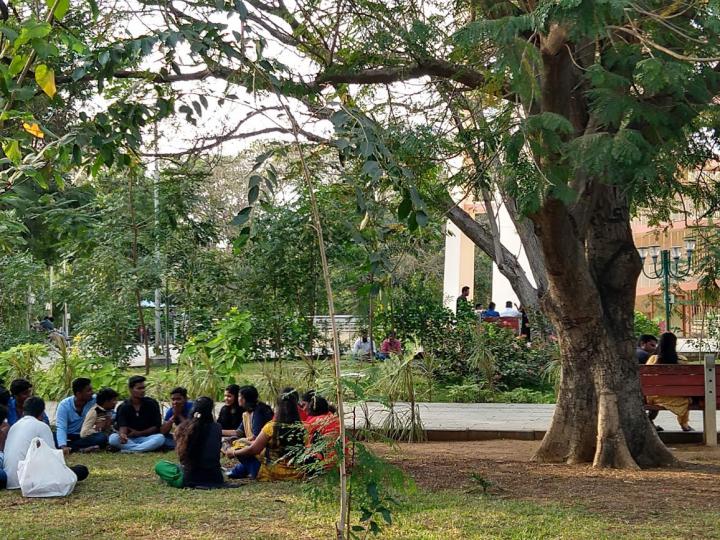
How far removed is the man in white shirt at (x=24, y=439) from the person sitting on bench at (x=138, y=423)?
2.17 metres

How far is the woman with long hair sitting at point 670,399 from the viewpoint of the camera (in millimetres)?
12188

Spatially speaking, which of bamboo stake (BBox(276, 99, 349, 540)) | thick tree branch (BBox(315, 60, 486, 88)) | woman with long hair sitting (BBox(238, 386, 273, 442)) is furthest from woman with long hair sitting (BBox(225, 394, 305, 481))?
bamboo stake (BBox(276, 99, 349, 540))

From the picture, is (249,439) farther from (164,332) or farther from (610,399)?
(164,332)

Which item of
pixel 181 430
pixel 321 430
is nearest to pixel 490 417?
pixel 181 430

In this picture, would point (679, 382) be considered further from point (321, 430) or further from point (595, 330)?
point (321, 430)

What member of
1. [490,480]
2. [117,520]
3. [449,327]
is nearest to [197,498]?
[117,520]

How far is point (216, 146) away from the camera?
11.7 meters

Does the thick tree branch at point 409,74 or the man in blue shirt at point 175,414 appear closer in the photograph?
the thick tree branch at point 409,74

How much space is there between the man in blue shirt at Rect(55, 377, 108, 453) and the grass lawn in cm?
252

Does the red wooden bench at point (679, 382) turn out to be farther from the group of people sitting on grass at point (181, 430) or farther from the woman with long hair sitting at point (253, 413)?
the woman with long hair sitting at point (253, 413)

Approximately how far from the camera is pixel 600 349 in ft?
34.7

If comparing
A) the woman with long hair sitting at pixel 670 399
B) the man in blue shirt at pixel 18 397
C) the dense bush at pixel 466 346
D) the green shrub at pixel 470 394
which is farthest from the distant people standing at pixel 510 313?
the man in blue shirt at pixel 18 397

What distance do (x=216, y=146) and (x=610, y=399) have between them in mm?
5188

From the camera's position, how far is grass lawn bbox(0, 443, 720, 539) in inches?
286
